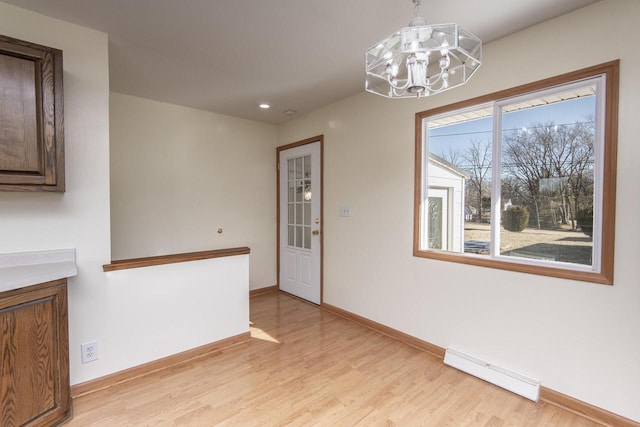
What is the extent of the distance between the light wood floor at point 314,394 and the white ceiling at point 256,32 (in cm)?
245

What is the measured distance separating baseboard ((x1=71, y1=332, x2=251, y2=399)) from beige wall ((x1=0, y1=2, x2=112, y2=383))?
0.29 ft

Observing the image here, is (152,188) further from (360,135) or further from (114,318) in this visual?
(360,135)

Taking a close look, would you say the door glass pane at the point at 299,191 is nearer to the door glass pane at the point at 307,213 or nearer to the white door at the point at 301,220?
the white door at the point at 301,220

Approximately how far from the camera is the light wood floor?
5.86 ft

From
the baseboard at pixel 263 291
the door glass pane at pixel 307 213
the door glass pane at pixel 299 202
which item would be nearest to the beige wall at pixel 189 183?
the baseboard at pixel 263 291

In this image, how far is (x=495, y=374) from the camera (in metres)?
2.13

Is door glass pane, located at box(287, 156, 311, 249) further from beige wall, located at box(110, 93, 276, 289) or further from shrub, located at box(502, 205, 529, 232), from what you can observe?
shrub, located at box(502, 205, 529, 232)

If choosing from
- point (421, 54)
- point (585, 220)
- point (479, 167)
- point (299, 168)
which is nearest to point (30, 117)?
point (421, 54)

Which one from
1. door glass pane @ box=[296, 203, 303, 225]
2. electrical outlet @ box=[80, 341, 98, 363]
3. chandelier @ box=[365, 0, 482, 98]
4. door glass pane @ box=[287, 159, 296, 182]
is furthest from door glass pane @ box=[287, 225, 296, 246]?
chandelier @ box=[365, 0, 482, 98]

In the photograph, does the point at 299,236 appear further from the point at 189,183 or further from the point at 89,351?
the point at 89,351

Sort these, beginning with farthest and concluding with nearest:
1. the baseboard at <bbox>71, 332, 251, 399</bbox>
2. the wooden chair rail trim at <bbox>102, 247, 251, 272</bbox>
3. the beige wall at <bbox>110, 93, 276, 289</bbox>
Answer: the beige wall at <bbox>110, 93, 276, 289</bbox>, the wooden chair rail trim at <bbox>102, 247, 251, 272</bbox>, the baseboard at <bbox>71, 332, 251, 399</bbox>

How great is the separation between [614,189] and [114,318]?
10.8 feet

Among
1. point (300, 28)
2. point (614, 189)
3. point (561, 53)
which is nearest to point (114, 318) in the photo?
point (300, 28)

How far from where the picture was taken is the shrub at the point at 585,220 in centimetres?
186
